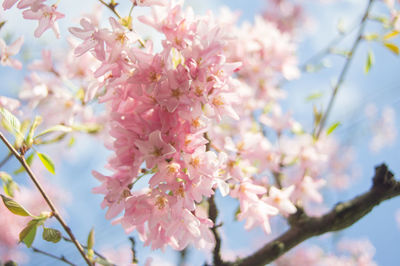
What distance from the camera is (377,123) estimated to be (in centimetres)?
565

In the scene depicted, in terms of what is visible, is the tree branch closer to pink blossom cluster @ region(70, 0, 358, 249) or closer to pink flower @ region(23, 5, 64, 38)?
pink blossom cluster @ region(70, 0, 358, 249)

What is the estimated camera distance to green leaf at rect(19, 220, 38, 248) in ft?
2.99

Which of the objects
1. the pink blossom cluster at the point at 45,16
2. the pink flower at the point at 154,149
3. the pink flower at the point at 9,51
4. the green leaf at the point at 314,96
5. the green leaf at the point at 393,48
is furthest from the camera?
the green leaf at the point at 314,96

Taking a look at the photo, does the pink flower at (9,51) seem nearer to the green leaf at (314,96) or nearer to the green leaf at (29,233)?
the green leaf at (29,233)

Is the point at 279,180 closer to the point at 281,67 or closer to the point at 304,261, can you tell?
the point at 281,67

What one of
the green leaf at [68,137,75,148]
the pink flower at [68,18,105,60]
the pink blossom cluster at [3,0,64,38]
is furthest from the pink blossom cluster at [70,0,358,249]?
the green leaf at [68,137,75,148]

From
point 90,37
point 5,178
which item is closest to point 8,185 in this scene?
point 5,178

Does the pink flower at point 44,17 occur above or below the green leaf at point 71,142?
above

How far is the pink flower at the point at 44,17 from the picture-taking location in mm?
911

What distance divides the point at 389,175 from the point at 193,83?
2.66ft

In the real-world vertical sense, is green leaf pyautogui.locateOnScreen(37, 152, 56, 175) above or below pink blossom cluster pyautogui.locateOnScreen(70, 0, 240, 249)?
below

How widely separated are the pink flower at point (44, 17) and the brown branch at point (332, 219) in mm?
929

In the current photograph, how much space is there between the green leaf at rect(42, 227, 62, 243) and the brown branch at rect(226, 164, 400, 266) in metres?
0.59

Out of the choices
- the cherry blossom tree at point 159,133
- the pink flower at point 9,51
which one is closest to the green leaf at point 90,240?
the cherry blossom tree at point 159,133
